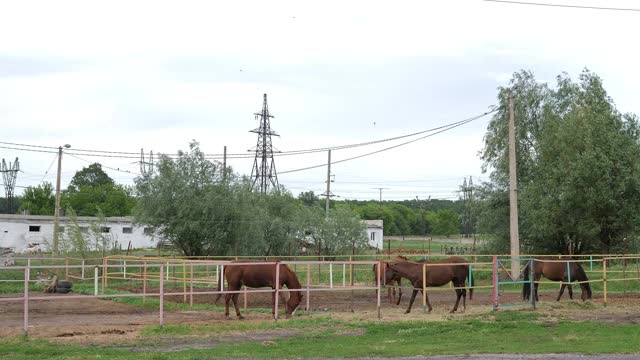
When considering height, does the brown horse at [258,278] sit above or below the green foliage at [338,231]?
below

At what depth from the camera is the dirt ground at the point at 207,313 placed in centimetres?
1384

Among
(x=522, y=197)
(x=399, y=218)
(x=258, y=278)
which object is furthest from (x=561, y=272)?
(x=399, y=218)

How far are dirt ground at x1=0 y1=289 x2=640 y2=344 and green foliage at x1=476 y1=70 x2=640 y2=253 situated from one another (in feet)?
37.3

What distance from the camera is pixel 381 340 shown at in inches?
526

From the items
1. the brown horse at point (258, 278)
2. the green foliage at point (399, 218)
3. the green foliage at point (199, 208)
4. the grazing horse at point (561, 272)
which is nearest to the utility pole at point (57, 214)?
the green foliage at point (199, 208)

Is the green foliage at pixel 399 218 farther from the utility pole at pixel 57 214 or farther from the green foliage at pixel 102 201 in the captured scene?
the utility pole at pixel 57 214

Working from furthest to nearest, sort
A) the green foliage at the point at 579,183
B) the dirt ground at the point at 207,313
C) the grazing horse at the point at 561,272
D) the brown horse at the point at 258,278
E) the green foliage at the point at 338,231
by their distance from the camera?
the green foliage at the point at 338,231
the green foliage at the point at 579,183
the grazing horse at the point at 561,272
the brown horse at the point at 258,278
the dirt ground at the point at 207,313

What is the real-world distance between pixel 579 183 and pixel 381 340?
23.5 metres

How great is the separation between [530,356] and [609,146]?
25.6 metres

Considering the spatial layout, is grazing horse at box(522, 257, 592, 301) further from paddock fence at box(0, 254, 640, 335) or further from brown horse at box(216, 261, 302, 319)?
brown horse at box(216, 261, 302, 319)

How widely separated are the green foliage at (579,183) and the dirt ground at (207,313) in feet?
37.3

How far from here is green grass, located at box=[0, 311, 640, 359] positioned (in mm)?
11430

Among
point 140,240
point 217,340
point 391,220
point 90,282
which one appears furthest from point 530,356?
point 391,220

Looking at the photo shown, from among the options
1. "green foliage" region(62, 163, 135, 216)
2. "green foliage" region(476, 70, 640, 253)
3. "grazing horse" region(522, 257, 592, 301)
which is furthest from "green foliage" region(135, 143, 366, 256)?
"green foliage" region(62, 163, 135, 216)
